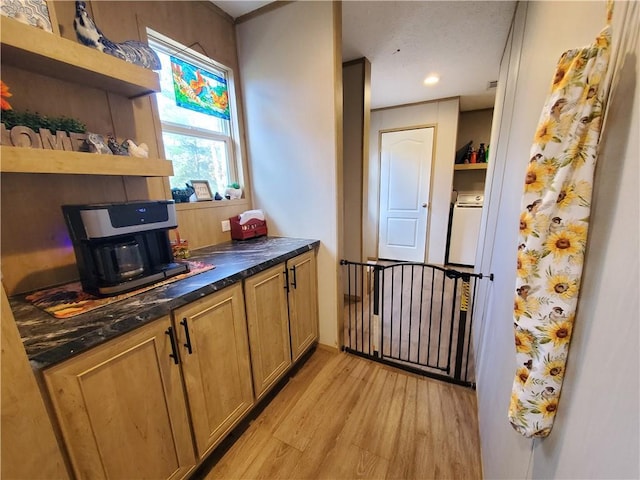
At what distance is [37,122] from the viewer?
1.03 meters

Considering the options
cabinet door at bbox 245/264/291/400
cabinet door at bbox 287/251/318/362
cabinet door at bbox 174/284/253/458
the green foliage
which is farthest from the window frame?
cabinet door at bbox 174/284/253/458

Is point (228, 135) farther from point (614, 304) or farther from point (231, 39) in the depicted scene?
point (614, 304)

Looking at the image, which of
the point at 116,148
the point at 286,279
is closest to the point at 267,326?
the point at 286,279

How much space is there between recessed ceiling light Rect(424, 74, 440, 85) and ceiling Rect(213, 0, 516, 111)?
5cm

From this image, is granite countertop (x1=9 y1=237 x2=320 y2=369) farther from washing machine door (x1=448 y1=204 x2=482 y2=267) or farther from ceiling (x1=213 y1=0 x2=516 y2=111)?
washing machine door (x1=448 y1=204 x2=482 y2=267)

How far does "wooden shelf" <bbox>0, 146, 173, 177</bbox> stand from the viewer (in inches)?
33.7

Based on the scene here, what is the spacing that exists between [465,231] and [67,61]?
4.55 metres

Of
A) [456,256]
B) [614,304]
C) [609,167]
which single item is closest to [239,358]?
[614,304]

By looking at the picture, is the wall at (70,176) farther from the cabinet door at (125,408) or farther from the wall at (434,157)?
the wall at (434,157)

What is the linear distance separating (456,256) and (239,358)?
389 cm

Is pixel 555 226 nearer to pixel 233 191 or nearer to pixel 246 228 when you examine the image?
pixel 246 228

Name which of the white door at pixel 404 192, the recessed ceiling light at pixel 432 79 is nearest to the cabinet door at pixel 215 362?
the recessed ceiling light at pixel 432 79

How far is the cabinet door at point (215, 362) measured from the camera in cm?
114

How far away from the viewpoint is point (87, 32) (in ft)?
3.69
